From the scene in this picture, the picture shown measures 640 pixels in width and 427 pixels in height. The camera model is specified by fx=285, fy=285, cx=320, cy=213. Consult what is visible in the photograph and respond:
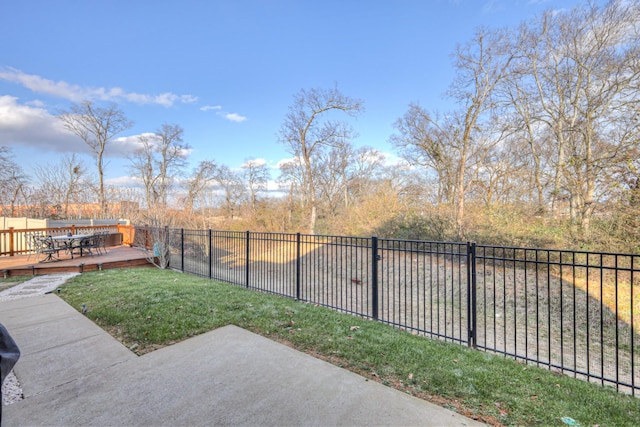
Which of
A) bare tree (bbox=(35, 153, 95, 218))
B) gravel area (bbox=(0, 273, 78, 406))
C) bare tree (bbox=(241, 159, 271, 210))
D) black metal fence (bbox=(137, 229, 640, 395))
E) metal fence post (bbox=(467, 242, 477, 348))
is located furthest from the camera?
bare tree (bbox=(241, 159, 271, 210))

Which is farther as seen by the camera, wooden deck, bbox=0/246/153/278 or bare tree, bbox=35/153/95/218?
bare tree, bbox=35/153/95/218

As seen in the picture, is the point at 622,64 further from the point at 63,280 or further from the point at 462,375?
the point at 63,280

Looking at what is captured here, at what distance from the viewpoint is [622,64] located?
8273 millimetres

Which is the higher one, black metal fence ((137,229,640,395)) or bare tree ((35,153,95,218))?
bare tree ((35,153,95,218))

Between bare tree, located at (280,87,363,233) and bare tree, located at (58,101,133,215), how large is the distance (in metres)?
13.6

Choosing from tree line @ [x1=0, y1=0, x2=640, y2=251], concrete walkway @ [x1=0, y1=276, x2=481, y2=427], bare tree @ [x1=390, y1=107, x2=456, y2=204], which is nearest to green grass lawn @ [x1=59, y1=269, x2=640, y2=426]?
concrete walkway @ [x1=0, y1=276, x2=481, y2=427]

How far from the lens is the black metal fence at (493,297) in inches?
157

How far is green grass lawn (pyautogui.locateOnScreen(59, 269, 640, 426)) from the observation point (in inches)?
88.4

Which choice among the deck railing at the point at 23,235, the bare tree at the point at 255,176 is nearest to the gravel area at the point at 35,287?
the deck railing at the point at 23,235

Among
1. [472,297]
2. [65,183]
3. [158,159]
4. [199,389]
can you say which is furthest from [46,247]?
[158,159]

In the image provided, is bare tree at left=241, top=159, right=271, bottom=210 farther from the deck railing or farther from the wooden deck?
the wooden deck

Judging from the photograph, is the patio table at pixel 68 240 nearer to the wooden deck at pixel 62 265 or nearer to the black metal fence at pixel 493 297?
the wooden deck at pixel 62 265

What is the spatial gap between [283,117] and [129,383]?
16.5m

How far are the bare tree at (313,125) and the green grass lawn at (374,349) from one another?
12.4 metres
